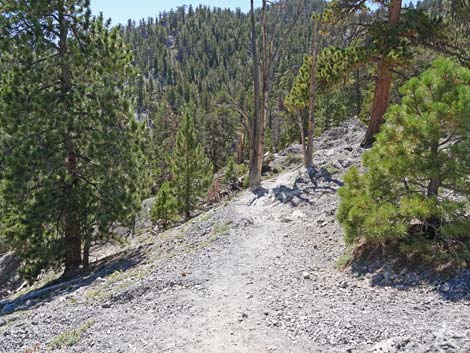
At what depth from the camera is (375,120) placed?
1449cm

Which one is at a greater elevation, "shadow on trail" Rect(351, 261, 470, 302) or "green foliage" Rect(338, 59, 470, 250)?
"green foliage" Rect(338, 59, 470, 250)

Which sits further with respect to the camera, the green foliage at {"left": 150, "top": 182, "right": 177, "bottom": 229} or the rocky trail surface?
the green foliage at {"left": 150, "top": 182, "right": 177, "bottom": 229}

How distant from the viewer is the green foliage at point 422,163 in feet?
18.4

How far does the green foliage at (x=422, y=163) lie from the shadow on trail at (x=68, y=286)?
7.11 meters

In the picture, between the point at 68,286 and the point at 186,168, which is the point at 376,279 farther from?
the point at 186,168

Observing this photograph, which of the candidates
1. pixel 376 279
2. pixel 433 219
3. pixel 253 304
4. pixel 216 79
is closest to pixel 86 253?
pixel 253 304

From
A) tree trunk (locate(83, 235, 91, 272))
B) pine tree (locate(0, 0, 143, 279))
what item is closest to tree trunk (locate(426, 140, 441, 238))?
pine tree (locate(0, 0, 143, 279))

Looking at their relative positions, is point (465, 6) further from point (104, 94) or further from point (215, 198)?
point (215, 198)

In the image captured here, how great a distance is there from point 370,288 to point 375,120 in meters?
9.73

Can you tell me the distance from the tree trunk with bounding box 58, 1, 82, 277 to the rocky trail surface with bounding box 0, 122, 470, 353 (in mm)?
2068

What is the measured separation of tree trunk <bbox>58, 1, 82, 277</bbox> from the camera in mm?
11297

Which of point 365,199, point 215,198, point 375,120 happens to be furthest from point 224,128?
point 365,199

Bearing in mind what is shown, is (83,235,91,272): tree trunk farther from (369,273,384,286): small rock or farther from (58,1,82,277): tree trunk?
(369,273,384,286): small rock

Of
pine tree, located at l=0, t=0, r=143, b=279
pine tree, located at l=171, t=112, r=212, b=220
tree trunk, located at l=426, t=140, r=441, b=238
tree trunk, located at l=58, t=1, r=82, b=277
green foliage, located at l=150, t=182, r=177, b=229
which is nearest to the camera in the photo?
tree trunk, located at l=426, t=140, r=441, b=238
